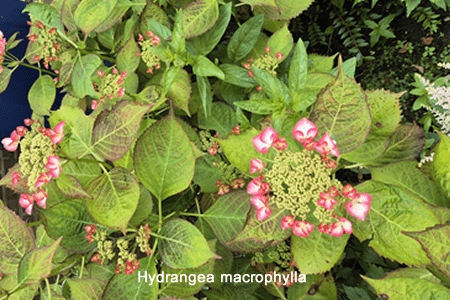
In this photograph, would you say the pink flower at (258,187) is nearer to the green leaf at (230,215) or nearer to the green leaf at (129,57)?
the green leaf at (230,215)

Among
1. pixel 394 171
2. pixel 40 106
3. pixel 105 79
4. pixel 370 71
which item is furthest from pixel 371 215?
pixel 40 106

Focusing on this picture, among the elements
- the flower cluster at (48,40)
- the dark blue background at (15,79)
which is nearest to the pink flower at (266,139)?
the flower cluster at (48,40)

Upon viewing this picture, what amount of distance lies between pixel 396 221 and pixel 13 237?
3.19 feet

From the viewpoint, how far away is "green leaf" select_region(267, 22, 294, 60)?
3.24 ft

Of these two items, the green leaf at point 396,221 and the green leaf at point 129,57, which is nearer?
the green leaf at point 396,221

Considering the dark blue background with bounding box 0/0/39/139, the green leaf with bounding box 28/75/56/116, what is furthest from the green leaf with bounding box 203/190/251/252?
the dark blue background with bounding box 0/0/39/139

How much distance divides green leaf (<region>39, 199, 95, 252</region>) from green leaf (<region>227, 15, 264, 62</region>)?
712 mm

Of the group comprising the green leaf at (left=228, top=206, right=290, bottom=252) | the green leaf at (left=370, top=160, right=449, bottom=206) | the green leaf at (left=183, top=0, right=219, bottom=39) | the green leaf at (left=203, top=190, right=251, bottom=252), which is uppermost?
the green leaf at (left=183, top=0, right=219, bottom=39)

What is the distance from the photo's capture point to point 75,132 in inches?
33.5

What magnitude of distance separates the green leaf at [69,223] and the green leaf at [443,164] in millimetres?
894

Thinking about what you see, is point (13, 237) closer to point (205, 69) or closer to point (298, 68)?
point (205, 69)

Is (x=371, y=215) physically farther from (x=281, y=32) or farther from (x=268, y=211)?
(x=281, y=32)

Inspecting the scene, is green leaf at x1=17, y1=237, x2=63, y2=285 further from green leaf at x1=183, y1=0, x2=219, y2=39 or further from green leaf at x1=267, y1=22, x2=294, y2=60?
green leaf at x1=267, y1=22, x2=294, y2=60

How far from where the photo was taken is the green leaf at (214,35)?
983 millimetres
